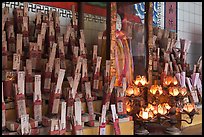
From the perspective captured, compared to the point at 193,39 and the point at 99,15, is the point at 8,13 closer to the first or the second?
the point at 99,15

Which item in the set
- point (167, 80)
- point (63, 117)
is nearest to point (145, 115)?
point (167, 80)

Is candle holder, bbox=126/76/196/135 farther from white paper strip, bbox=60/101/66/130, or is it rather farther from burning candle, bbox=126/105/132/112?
white paper strip, bbox=60/101/66/130

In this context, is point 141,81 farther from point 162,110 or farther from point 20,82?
point 20,82

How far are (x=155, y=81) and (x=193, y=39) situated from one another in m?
1.68

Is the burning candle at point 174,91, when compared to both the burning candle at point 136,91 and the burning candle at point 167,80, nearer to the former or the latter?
the burning candle at point 167,80

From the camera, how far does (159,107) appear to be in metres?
2.76

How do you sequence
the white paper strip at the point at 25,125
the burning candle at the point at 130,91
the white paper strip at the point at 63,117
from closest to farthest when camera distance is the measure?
the white paper strip at the point at 25,125
the white paper strip at the point at 63,117
the burning candle at the point at 130,91

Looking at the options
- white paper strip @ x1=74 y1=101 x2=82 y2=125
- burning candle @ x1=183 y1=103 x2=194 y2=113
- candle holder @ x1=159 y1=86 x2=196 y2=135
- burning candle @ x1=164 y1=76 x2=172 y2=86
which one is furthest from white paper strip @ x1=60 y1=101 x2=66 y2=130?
burning candle @ x1=164 y1=76 x2=172 y2=86

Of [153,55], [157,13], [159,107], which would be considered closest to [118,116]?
[159,107]

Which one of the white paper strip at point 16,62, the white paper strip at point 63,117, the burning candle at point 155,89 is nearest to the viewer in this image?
the white paper strip at point 63,117

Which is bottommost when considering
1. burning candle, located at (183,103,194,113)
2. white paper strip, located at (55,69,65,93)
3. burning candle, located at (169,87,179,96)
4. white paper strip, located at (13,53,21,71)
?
burning candle, located at (183,103,194,113)

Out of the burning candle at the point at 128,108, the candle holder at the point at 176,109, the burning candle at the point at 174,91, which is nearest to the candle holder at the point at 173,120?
the candle holder at the point at 176,109

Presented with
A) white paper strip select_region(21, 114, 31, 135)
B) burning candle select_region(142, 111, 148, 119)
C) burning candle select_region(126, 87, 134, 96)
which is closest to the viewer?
white paper strip select_region(21, 114, 31, 135)

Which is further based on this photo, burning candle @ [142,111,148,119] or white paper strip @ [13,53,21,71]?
burning candle @ [142,111,148,119]
